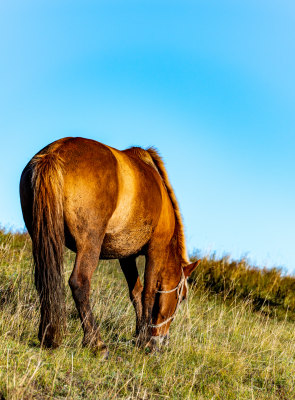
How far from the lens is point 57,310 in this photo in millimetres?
3945

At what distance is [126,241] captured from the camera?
4844 millimetres

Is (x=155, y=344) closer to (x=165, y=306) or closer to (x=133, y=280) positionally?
(x=165, y=306)

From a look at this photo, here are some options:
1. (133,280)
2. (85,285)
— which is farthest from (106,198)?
(133,280)

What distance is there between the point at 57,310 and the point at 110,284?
5368mm

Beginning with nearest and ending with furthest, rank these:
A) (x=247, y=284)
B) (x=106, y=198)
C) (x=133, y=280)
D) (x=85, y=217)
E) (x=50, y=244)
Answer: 1. (x=50, y=244)
2. (x=85, y=217)
3. (x=106, y=198)
4. (x=133, y=280)
5. (x=247, y=284)

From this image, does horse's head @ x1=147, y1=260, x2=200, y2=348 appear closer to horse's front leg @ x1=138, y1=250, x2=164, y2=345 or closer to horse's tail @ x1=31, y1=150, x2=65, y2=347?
horse's front leg @ x1=138, y1=250, x2=164, y2=345

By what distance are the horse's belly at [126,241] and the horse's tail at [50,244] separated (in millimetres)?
763

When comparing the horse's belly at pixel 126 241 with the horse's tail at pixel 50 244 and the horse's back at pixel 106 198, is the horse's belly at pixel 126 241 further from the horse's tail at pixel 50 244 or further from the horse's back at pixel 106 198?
the horse's tail at pixel 50 244

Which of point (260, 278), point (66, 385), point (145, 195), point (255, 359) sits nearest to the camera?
point (66, 385)

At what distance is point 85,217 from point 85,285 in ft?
2.17

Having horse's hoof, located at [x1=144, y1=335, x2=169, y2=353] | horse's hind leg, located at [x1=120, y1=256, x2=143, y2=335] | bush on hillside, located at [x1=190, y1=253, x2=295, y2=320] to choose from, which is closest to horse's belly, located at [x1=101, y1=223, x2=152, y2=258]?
horse's hind leg, located at [x1=120, y1=256, x2=143, y2=335]

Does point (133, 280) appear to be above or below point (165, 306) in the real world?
above

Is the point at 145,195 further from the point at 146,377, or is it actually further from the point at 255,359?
the point at 255,359

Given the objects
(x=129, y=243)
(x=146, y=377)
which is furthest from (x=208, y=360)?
(x=129, y=243)
